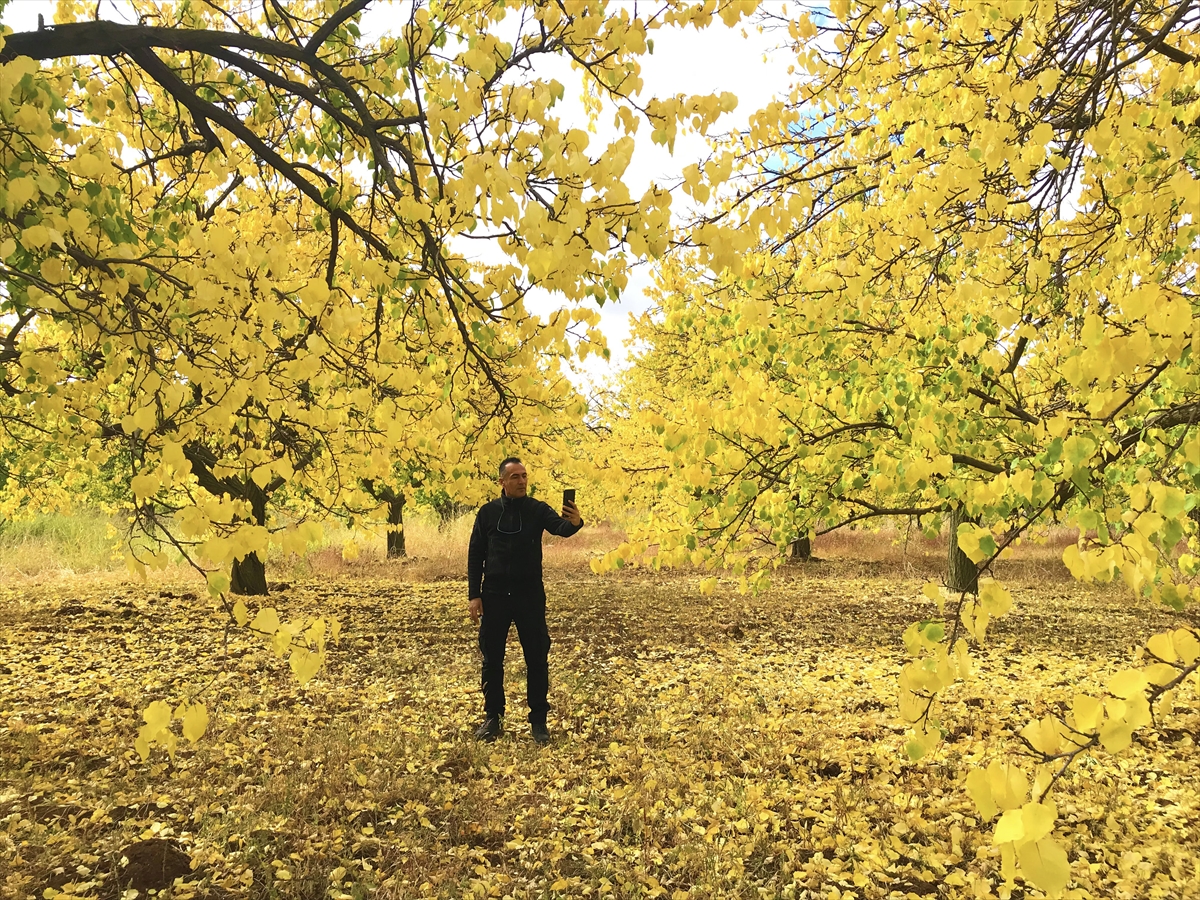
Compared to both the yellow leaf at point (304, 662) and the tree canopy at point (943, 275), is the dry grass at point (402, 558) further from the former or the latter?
the yellow leaf at point (304, 662)

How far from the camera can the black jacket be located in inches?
185

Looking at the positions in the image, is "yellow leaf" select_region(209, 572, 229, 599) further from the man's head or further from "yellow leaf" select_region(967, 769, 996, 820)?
the man's head

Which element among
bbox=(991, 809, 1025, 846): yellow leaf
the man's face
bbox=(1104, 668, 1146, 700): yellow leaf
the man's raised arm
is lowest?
bbox=(991, 809, 1025, 846): yellow leaf

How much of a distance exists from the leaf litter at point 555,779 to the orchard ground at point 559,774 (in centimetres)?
2

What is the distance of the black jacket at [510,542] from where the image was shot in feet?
15.4

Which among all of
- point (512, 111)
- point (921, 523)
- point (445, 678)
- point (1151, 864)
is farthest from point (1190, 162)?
point (445, 678)

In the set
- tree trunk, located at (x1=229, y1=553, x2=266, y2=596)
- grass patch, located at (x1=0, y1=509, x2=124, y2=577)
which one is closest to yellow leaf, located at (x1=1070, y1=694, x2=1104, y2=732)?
tree trunk, located at (x1=229, y1=553, x2=266, y2=596)

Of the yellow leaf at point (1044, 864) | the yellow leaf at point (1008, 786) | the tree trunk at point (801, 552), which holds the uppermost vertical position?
the yellow leaf at point (1008, 786)

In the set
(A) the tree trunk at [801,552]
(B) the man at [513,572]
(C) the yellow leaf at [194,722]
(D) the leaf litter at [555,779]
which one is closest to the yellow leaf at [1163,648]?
(C) the yellow leaf at [194,722]

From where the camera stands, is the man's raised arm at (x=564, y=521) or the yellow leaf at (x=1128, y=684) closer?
the yellow leaf at (x=1128, y=684)

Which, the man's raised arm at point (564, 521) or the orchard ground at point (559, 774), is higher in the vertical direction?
the man's raised arm at point (564, 521)

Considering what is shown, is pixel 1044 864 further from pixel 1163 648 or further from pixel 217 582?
pixel 217 582

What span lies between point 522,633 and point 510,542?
0.64 m

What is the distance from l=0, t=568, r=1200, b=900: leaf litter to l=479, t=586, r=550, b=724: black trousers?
1.33 ft
